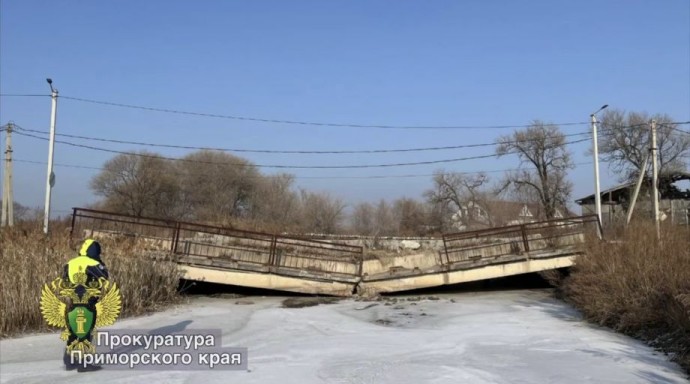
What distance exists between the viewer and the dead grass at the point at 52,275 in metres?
12.2

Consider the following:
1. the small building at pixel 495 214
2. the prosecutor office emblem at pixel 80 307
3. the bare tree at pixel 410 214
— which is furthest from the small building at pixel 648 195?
the prosecutor office emblem at pixel 80 307

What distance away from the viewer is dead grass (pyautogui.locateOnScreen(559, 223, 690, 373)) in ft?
33.5

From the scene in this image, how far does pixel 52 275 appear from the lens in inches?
527

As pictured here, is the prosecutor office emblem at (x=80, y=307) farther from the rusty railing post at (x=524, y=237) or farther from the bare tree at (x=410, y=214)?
the bare tree at (x=410, y=214)

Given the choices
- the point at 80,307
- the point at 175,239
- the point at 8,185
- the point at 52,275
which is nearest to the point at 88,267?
the point at 80,307

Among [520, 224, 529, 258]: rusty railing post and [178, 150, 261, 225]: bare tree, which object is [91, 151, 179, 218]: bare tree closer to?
[178, 150, 261, 225]: bare tree

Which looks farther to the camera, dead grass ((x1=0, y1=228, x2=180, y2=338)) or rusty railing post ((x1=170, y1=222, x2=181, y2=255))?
rusty railing post ((x1=170, y1=222, x2=181, y2=255))

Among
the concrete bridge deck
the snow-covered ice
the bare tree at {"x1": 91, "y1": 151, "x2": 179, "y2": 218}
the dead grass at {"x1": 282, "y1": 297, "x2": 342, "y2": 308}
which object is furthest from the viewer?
the bare tree at {"x1": 91, "y1": 151, "x2": 179, "y2": 218}

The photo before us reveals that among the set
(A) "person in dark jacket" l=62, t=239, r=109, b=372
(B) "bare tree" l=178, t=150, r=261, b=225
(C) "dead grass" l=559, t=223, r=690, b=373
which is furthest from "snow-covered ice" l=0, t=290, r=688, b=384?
(B) "bare tree" l=178, t=150, r=261, b=225

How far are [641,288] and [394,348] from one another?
557cm

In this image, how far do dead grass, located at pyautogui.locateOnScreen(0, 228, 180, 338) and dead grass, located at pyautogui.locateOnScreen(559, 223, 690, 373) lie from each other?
10.8 metres

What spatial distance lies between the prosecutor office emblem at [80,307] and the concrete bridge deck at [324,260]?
9.13m

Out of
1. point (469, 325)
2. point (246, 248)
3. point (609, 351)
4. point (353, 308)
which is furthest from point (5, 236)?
point (609, 351)

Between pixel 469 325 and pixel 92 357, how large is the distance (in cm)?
793
